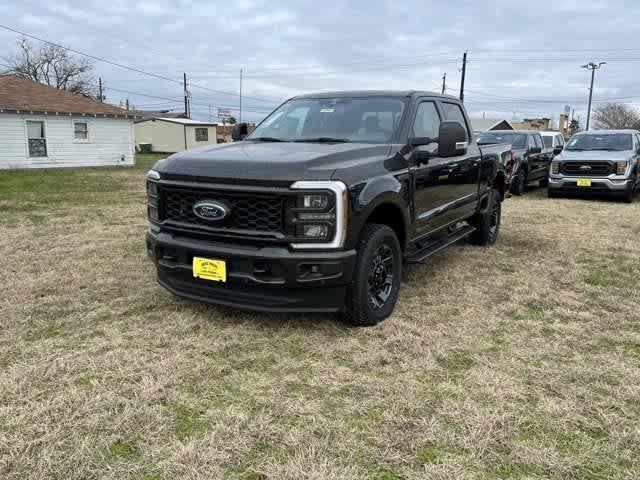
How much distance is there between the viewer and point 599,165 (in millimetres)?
11570

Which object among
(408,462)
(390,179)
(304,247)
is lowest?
(408,462)

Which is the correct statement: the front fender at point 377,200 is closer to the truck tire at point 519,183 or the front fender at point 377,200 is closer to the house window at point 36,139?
the truck tire at point 519,183

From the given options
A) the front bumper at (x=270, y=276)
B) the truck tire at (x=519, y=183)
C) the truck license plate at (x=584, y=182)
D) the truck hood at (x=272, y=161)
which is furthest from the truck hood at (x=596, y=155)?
the front bumper at (x=270, y=276)

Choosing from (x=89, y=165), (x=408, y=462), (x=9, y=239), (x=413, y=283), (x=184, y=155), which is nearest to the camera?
(x=408, y=462)

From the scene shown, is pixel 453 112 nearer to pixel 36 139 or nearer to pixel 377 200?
pixel 377 200

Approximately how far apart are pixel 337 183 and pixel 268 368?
→ 1.30 meters

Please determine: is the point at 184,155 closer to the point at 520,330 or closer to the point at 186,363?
the point at 186,363

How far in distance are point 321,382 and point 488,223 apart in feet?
14.7

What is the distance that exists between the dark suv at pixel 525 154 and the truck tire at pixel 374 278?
9563 mm

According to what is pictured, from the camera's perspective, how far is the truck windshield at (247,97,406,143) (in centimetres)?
450

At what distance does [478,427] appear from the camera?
265cm

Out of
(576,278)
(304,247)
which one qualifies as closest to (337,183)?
(304,247)

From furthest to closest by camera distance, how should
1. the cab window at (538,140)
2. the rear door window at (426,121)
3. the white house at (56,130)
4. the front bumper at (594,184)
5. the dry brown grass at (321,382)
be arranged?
the white house at (56,130) < the cab window at (538,140) < the front bumper at (594,184) < the rear door window at (426,121) < the dry brown grass at (321,382)

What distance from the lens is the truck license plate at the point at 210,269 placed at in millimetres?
3553
